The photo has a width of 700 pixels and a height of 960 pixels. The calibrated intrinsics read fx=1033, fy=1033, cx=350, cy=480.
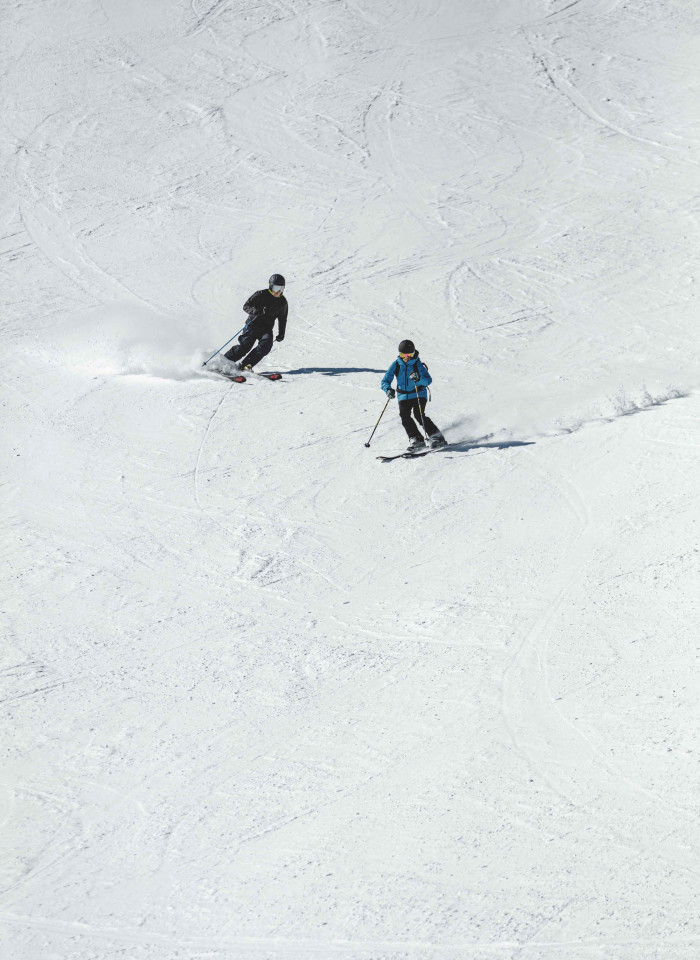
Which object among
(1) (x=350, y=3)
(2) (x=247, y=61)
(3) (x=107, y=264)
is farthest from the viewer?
(1) (x=350, y=3)

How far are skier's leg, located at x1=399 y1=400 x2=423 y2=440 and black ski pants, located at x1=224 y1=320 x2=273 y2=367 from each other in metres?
2.68

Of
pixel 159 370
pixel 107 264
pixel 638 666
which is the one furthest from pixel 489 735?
pixel 107 264

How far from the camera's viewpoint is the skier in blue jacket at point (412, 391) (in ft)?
37.0

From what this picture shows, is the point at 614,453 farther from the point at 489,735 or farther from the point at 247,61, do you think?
the point at 247,61

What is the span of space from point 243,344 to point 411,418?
3065 mm

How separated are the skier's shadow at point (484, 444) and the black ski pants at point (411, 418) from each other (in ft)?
1.01

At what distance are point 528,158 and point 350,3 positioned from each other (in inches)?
299

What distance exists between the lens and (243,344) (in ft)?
44.6

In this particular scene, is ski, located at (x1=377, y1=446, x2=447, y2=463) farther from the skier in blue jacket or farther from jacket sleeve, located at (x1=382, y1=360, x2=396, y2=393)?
jacket sleeve, located at (x1=382, y1=360, x2=396, y2=393)

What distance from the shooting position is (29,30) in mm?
22984

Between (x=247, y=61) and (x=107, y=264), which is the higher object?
(x=247, y=61)

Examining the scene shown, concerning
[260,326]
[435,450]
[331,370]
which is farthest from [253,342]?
[435,450]

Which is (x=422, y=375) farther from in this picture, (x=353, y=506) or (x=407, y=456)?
(x=353, y=506)

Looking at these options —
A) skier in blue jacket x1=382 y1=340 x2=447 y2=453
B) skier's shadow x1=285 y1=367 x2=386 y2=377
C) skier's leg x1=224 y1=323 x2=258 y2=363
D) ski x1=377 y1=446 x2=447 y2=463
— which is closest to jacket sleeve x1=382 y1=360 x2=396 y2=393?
skier in blue jacket x1=382 y1=340 x2=447 y2=453
